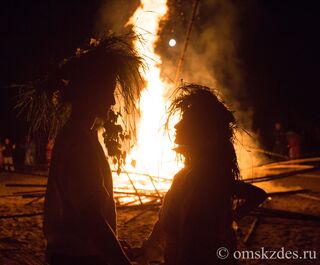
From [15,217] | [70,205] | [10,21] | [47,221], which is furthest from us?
[10,21]

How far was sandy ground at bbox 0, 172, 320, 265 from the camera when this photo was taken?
17.9 ft

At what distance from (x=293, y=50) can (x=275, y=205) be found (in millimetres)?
24061

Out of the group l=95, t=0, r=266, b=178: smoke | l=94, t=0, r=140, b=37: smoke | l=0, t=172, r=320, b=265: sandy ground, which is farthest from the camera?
l=95, t=0, r=266, b=178: smoke

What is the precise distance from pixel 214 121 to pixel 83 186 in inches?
38.6

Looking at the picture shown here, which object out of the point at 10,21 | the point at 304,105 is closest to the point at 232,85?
the point at 304,105

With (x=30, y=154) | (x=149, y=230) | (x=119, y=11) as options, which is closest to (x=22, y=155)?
(x=30, y=154)

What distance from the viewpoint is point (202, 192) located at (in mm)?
2264

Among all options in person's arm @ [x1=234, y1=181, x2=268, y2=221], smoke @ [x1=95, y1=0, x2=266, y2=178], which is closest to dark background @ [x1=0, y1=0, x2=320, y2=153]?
smoke @ [x1=95, y1=0, x2=266, y2=178]

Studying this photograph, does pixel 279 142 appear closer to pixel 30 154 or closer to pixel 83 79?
pixel 30 154

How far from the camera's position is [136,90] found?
9.25 feet

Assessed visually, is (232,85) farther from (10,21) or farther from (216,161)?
(216,161)

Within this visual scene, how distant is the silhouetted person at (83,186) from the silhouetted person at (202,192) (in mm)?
411

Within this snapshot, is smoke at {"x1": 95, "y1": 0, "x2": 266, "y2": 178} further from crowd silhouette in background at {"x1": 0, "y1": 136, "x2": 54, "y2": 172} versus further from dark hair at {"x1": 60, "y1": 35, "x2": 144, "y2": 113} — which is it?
dark hair at {"x1": 60, "y1": 35, "x2": 144, "y2": 113}

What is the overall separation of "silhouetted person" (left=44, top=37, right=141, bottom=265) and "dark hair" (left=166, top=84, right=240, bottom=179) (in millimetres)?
572
